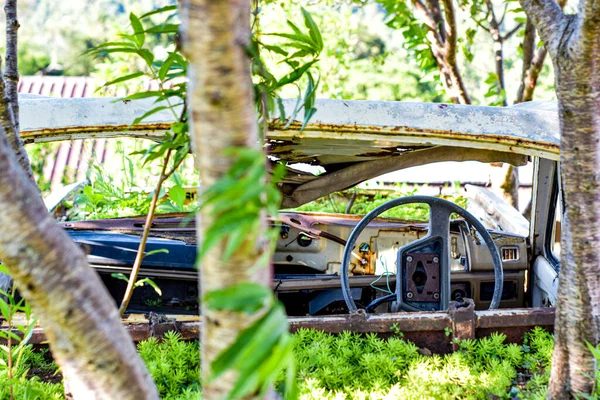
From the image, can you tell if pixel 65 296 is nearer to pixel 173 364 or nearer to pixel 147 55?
pixel 147 55

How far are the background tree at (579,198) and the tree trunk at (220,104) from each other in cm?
141

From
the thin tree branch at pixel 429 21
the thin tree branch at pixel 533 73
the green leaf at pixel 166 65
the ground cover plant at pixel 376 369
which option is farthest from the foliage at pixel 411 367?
the thin tree branch at pixel 429 21

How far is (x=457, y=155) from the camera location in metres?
3.63

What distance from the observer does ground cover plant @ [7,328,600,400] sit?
9.22 feet

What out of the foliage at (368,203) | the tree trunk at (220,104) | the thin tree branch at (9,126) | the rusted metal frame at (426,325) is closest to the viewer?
the tree trunk at (220,104)

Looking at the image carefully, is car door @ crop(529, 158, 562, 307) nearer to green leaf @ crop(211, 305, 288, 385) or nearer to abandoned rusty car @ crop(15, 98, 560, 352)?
abandoned rusty car @ crop(15, 98, 560, 352)

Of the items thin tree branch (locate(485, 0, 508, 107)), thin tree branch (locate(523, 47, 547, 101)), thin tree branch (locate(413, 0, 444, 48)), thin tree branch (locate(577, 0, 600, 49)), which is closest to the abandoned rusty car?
thin tree branch (locate(577, 0, 600, 49))

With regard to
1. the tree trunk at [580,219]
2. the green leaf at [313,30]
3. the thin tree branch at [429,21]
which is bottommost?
the tree trunk at [580,219]

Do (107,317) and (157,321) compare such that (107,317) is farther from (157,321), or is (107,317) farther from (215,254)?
(157,321)

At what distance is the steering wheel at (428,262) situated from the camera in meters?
3.64

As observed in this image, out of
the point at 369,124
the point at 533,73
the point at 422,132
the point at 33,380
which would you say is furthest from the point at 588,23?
the point at 533,73

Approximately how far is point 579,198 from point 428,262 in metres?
1.31

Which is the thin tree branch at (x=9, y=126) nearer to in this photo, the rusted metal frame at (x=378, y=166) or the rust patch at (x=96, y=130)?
the rust patch at (x=96, y=130)

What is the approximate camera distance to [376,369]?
9.84 feet
